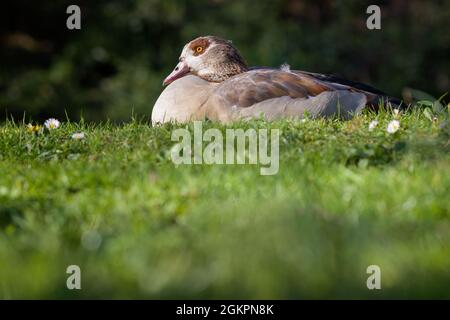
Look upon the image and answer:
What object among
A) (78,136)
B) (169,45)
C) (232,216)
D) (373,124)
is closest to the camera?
(232,216)

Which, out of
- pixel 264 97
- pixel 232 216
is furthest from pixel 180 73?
pixel 232 216

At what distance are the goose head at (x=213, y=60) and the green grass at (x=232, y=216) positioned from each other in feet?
7.58

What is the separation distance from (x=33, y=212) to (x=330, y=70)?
1161 centimetres

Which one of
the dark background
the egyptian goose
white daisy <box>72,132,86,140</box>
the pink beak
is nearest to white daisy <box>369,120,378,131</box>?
the egyptian goose

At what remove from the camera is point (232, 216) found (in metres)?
4.68

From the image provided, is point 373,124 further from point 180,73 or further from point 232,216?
point 180,73

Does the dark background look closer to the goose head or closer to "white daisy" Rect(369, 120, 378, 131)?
the goose head

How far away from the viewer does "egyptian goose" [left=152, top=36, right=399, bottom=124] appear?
7.71m

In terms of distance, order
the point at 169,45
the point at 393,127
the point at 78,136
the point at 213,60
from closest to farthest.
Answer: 1. the point at 393,127
2. the point at 78,136
3. the point at 213,60
4. the point at 169,45

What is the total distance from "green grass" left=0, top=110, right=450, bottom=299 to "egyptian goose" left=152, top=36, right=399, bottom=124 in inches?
39.8

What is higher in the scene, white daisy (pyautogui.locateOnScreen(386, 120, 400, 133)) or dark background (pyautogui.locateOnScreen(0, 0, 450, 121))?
dark background (pyautogui.locateOnScreen(0, 0, 450, 121))

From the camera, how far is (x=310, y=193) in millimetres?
5059

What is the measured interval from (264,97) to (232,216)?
3211mm

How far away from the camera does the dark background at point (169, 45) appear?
52.4 ft
